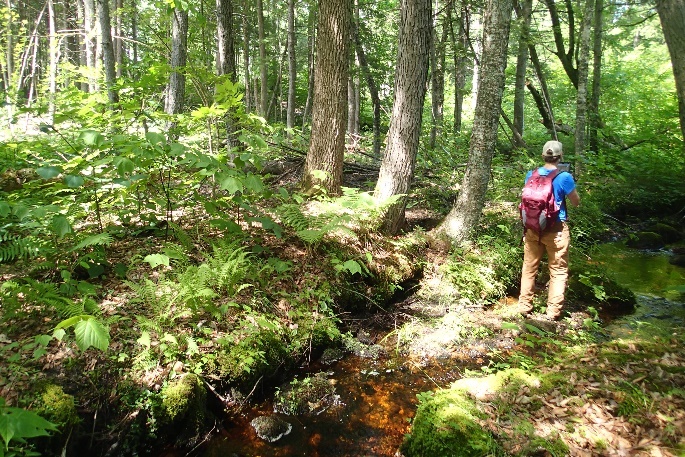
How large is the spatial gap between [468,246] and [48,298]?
238 inches

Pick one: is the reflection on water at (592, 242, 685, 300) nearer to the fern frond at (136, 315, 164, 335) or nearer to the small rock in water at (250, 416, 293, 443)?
the small rock in water at (250, 416, 293, 443)

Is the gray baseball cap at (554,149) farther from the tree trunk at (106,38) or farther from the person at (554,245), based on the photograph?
the tree trunk at (106,38)

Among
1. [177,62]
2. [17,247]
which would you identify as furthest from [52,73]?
[17,247]

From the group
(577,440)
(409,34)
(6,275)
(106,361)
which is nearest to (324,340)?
(106,361)

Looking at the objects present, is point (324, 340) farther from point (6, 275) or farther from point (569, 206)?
point (569, 206)

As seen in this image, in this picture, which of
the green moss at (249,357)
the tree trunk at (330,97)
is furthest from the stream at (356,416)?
the tree trunk at (330,97)

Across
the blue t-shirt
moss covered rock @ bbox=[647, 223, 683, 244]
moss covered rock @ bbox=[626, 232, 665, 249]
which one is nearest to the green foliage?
the blue t-shirt

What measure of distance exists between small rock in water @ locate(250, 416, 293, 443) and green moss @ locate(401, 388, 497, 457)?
1.14 m

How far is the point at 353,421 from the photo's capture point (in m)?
3.84

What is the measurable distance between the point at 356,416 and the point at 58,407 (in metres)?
2.59

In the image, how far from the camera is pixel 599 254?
8539 millimetres

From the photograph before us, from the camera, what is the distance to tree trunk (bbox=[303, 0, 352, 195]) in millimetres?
6445

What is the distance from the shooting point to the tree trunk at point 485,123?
6172 mm

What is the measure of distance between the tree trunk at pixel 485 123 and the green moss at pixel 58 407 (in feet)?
19.4
